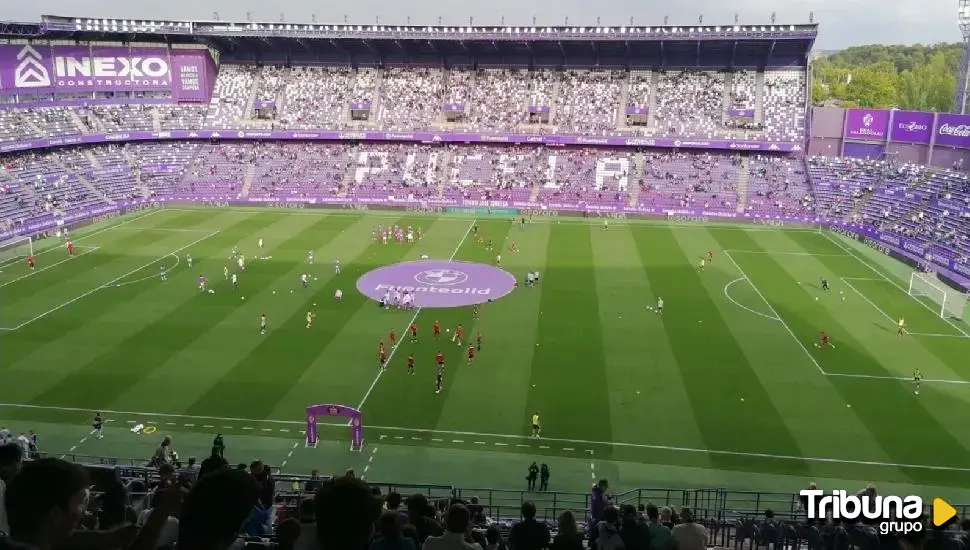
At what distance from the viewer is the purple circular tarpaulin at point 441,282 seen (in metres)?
47.0

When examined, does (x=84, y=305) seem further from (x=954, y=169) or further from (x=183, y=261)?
(x=954, y=169)

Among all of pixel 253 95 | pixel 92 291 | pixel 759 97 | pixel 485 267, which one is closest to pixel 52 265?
pixel 92 291

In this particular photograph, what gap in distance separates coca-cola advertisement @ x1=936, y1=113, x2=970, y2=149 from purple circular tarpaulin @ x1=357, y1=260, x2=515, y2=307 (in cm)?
4718

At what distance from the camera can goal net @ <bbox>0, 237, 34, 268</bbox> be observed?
5434 cm

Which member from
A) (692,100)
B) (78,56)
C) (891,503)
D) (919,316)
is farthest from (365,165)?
(891,503)

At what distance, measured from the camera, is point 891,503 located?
1210cm

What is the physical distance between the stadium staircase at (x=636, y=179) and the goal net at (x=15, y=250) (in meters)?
52.4

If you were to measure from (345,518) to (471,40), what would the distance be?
280 feet

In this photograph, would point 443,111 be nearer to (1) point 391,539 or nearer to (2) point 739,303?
(2) point 739,303

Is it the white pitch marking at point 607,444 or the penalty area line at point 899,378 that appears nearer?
the white pitch marking at point 607,444

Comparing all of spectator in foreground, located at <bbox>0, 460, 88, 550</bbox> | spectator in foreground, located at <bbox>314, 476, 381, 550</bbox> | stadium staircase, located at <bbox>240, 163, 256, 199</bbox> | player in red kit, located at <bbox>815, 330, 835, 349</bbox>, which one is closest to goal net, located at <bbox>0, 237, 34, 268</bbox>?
stadium staircase, located at <bbox>240, 163, 256, 199</bbox>

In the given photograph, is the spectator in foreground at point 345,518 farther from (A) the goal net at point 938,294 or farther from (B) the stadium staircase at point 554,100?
(B) the stadium staircase at point 554,100

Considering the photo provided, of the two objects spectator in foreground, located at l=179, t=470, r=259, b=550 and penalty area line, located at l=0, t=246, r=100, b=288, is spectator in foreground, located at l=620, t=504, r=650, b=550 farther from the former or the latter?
penalty area line, located at l=0, t=246, r=100, b=288

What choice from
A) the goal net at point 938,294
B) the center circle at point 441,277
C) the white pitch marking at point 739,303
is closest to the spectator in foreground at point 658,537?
the white pitch marking at point 739,303
